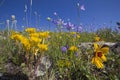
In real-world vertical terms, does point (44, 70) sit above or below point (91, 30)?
below

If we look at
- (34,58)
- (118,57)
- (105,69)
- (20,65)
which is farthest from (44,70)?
(118,57)

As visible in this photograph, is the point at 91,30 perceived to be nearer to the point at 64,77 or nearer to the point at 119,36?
the point at 119,36

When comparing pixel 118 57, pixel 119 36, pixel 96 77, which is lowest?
pixel 96 77

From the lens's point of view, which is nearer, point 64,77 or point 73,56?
point 64,77

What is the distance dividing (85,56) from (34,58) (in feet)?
2.74

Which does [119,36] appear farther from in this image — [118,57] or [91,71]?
[91,71]

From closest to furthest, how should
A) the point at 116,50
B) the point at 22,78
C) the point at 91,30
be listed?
the point at 22,78
the point at 116,50
the point at 91,30

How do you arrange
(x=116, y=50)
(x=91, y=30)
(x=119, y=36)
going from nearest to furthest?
(x=116, y=50) < (x=119, y=36) < (x=91, y=30)

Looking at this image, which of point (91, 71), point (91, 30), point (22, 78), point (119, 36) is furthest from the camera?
point (91, 30)

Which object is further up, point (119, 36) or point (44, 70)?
point (119, 36)

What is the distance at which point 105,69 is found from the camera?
3.30 m

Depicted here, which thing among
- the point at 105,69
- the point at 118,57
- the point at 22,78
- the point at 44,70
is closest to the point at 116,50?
the point at 118,57

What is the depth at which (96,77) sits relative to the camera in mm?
3029

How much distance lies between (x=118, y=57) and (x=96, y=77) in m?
0.67
